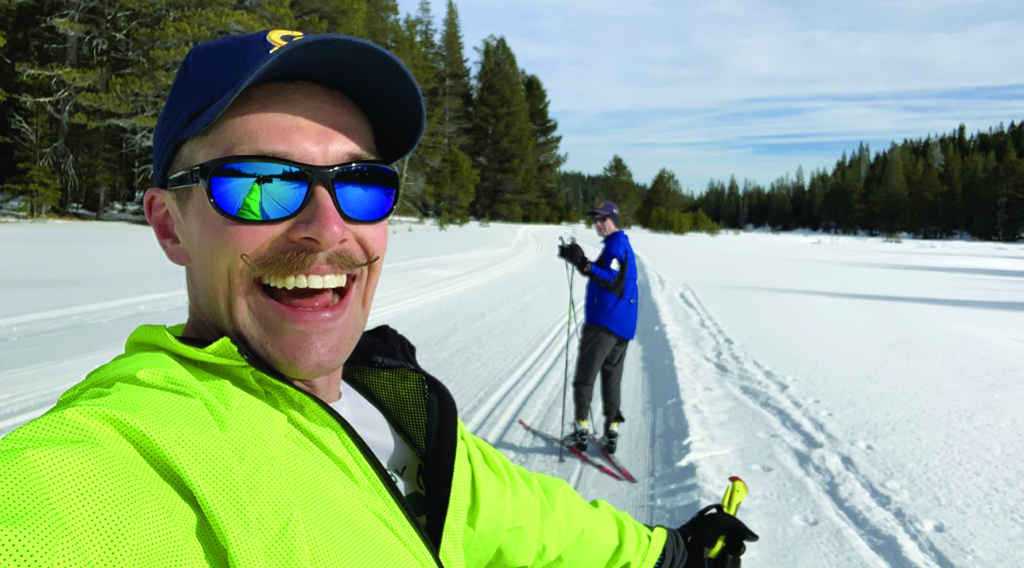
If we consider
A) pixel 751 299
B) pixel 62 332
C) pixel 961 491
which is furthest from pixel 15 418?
pixel 751 299

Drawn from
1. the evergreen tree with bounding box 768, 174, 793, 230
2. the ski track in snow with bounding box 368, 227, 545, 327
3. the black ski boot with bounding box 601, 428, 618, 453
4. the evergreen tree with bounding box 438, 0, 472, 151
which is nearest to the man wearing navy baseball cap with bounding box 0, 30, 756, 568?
the black ski boot with bounding box 601, 428, 618, 453

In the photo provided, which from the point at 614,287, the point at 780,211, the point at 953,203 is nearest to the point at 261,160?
the point at 614,287

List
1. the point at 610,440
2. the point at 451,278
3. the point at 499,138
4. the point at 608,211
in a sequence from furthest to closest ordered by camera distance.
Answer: the point at 499,138, the point at 451,278, the point at 608,211, the point at 610,440

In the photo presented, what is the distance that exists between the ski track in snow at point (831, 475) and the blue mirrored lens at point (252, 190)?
10.6ft

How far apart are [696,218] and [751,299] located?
5868cm

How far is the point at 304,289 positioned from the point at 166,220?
13.3 inches

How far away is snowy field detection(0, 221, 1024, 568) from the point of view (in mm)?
3416

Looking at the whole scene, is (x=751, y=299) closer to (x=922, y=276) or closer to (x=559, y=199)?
(x=922, y=276)

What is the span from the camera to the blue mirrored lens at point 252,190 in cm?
117

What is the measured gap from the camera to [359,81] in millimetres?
1316

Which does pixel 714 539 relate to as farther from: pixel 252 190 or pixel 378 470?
pixel 252 190

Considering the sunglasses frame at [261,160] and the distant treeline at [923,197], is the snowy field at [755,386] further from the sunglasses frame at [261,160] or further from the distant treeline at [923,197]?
the distant treeline at [923,197]

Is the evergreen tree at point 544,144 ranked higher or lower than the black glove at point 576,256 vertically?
higher

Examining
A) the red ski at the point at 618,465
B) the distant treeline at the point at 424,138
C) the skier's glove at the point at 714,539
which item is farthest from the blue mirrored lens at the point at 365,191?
the distant treeline at the point at 424,138
